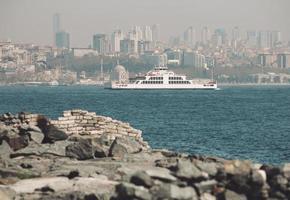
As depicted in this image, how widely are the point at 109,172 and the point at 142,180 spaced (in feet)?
9.23

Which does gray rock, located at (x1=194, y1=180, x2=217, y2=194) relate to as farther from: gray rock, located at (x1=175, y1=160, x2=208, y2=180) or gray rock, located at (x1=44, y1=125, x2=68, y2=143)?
gray rock, located at (x1=44, y1=125, x2=68, y2=143)

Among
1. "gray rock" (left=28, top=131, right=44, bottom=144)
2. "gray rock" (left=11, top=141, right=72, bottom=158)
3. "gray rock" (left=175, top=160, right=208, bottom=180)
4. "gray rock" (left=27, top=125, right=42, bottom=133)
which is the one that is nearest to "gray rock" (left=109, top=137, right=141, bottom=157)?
"gray rock" (left=11, top=141, right=72, bottom=158)

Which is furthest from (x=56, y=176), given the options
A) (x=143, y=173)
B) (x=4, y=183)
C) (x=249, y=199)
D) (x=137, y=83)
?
(x=137, y=83)

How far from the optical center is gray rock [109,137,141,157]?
16.6 metres

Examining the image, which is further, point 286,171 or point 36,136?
point 36,136

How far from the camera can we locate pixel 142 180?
11562 mm

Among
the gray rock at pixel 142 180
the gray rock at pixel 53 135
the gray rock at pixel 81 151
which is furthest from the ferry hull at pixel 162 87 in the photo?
the gray rock at pixel 142 180

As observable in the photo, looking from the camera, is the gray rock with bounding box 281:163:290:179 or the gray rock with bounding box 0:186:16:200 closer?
the gray rock with bounding box 0:186:16:200

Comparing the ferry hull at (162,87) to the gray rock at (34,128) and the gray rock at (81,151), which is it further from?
the gray rock at (81,151)

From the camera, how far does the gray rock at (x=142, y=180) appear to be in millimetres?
11547

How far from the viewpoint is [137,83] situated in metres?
137

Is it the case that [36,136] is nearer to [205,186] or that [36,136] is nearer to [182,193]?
[205,186]

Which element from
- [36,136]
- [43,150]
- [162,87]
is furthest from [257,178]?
[162,87]

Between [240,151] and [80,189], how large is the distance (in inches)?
733
